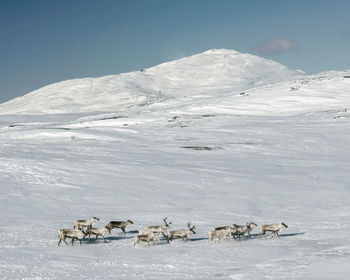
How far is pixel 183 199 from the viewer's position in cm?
2841

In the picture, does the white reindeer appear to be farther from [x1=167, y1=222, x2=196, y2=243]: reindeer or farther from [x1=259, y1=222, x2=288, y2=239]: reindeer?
[x1=259, y1=222, x2=288, y2=239]: reindeer

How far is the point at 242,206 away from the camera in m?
26.8

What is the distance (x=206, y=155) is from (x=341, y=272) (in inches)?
1190

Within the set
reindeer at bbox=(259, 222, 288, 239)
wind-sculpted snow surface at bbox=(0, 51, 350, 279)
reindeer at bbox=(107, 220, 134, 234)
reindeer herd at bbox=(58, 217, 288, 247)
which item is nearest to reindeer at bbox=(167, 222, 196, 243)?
reindeer herd at bbox=(58, 217, 288, 247)

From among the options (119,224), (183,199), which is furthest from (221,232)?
(183,199)

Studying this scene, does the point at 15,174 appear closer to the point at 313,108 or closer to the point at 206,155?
the point at 206,155

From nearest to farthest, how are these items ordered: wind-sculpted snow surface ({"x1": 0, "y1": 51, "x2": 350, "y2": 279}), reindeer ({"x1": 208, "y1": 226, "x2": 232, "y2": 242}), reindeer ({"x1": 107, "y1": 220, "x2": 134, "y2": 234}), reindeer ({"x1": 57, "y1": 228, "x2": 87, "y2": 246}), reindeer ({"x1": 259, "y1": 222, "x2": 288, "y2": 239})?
wind-sculpted snow surface ({"x1": 0, "y1": 51, "x2": 350, "y2": 279})
reindeer ({"x1": 57, "y1": 228, "x2": 87, "y2": 246})
reindeer ({"x1": 208, "y1": 226, "x2": 232, "y2": 242})
reindeer ({"x1": 259, "y1": 222, "x2": 288, "y2": 239})
reindeer ({"x1": 107, "y1": 220, "x2": 134, "y2": 234})

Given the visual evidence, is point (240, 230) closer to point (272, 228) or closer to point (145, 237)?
point (272, 228)

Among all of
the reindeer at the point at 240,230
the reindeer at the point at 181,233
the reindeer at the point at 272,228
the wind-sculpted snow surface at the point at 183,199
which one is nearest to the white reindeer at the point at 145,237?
the wind-sculpted snow surface at the point at 183,199

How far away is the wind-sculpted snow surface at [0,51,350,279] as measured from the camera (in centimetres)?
1584

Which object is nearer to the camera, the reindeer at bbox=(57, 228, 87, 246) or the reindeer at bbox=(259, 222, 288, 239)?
the reindeer at bbox=(57, 228, 87, 246)

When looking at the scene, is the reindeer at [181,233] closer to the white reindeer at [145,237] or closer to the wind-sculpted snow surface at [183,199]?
the wind-sculpted snow surface at [183,199]

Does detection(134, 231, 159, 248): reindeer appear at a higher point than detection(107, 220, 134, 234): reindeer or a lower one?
lower

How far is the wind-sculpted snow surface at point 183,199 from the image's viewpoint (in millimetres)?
15836
